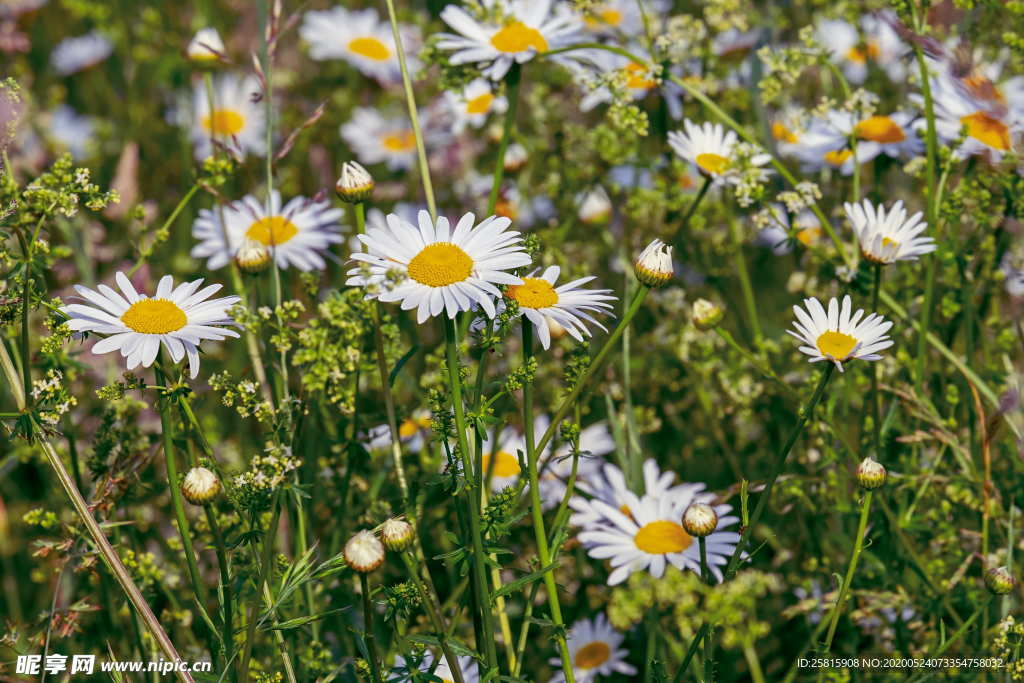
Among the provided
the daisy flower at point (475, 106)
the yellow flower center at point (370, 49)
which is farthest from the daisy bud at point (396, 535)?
the yellow flower center at point (370, 49)

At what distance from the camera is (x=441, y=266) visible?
142 centimetres

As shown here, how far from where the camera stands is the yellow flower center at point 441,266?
1405 mm

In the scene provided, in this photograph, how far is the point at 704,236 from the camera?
9.05ft

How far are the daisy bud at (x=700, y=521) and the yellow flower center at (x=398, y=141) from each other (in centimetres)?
253

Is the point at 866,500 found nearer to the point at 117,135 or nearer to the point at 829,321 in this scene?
the point at 829,321

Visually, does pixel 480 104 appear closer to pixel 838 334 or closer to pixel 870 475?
pixel 838 334

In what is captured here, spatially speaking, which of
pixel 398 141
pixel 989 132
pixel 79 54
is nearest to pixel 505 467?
pixel 989 132

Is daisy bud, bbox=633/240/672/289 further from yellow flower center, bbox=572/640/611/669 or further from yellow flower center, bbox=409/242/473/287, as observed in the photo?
yellow flower center, bbox=572/640/611/669

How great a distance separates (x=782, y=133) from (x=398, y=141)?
1.54 m

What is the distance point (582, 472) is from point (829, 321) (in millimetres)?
846

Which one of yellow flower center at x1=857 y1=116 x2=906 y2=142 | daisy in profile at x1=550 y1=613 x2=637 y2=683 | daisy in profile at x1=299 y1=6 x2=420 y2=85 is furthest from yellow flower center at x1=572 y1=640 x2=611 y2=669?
daisy in profile at x1=299 y1=6 x2=420 y2=85

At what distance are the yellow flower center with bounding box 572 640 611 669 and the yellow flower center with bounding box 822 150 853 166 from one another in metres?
1.20

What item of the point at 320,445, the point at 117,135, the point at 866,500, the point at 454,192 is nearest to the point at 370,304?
the point at 320,445

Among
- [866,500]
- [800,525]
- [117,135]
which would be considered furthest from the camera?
[117,135]
